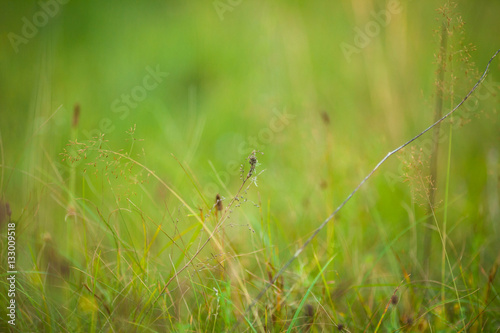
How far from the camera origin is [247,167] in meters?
2.26

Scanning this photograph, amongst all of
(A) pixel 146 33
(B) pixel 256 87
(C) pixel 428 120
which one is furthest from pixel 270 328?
(A) pixel 146 33

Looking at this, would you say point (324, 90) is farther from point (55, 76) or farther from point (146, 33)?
point (55, 76)

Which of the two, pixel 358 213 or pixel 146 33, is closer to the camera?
pixel 358 213

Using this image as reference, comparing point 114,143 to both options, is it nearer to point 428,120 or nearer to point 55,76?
point 55,76

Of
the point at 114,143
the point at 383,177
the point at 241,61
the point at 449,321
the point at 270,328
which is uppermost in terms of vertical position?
the point at 241,61

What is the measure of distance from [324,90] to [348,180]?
882mm

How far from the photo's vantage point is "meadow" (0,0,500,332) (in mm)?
1181

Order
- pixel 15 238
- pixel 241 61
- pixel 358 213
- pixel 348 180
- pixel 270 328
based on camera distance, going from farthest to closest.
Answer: pixel 241 61 < pixel 348 180 < pixel 358 213 < pixel 15 238 < pixel 270 328

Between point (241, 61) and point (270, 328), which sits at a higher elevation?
point (241, 61)

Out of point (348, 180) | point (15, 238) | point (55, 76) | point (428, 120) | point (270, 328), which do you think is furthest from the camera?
point (55, 76)

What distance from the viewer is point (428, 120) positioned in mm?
2250

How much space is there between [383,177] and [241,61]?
1430mm

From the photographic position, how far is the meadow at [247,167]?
1.18 m

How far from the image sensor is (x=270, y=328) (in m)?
1.17
